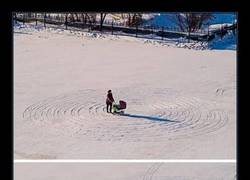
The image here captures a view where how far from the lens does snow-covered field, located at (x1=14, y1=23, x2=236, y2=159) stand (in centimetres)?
601

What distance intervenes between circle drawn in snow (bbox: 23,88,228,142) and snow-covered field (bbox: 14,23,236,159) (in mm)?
15

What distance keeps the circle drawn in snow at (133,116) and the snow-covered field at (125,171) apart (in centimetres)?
108

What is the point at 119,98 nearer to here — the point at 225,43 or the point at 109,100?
the point at 109,100

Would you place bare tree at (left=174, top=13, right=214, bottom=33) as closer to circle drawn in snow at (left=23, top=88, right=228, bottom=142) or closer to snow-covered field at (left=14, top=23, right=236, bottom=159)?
snow-covered field at (left=14, top=23, right=236, bottom=159)

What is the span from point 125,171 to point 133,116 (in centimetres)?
212

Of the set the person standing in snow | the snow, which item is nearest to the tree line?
the snow

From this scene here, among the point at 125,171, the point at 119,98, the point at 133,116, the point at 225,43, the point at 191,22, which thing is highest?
the point at 191,22

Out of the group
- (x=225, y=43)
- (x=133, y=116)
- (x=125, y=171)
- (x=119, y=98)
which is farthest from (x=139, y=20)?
(x=125, y=171)

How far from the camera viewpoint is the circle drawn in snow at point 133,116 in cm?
642

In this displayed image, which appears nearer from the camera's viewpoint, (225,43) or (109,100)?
(109,100)

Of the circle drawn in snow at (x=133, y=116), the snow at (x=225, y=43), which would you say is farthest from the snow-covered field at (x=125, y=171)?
the snow at (x=225, y=43)

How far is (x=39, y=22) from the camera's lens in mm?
13766

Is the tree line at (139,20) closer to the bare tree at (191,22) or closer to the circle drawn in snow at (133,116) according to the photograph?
the bare tree at (191,22)

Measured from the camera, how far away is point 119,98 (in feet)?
26.2
